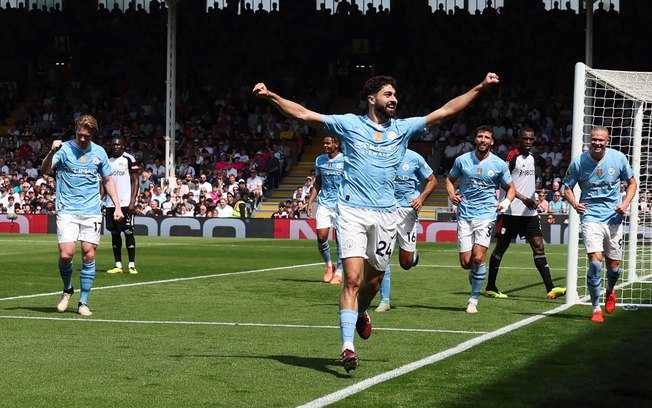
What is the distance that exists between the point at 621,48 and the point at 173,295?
30.9 metres

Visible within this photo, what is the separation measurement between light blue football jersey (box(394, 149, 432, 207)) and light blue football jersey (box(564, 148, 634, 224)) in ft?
6.20

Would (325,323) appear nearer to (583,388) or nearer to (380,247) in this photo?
(380,247)

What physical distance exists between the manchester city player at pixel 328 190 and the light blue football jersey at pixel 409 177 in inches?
98.8

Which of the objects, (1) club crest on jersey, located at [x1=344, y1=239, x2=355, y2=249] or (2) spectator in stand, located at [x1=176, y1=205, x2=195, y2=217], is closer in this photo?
(1) club crest on jersey, located at [x1=344, y1=239, x2=355, y2=249]

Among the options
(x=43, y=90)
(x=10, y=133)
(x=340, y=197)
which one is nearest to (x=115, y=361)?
(x=340, y=197)

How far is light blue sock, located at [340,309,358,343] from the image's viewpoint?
8.17 metres

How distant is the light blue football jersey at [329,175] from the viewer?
16312 mm

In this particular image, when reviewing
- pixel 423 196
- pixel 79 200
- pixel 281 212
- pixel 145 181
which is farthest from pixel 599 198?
pixel 145 181

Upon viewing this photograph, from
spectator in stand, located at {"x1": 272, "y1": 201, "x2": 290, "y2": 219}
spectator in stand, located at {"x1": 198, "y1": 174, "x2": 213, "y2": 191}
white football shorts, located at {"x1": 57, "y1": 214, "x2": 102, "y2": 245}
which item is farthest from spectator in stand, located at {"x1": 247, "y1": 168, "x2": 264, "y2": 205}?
white football shorts, located at {"x1": 57, "y1": 214, "x2": 102, "y2": 245}

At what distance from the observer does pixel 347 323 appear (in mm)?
8273

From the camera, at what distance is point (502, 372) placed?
824 centimetres

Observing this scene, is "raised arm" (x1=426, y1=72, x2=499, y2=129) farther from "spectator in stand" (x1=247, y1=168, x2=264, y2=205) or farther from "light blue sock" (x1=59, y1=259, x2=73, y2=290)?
"spectator in stand" (x1=247, y1=168, x2=264, y2=205)

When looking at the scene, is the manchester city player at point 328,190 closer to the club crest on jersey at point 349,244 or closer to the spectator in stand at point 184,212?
the club crest on jersey at point 349,244

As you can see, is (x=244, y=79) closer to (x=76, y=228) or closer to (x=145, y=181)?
(x=145, y=181)
